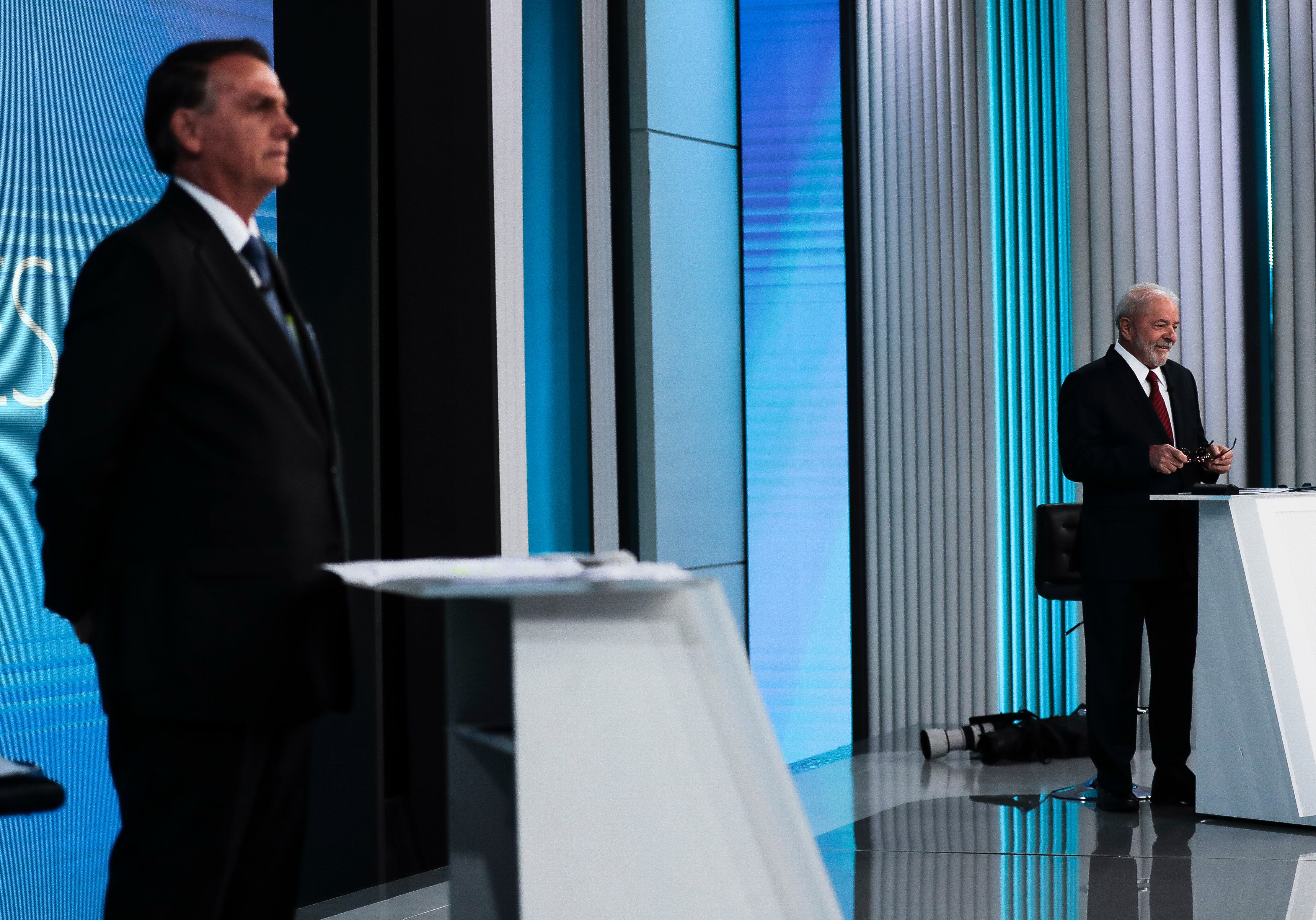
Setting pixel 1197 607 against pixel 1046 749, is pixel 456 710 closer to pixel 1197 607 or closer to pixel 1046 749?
pixel 1197 607

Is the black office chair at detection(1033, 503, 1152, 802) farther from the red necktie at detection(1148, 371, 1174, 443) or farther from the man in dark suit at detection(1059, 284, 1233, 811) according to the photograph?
the red necktie at detection(1148, 371, 1174, 443)

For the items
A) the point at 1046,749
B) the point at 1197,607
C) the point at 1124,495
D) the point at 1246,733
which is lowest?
the point at 1046,749

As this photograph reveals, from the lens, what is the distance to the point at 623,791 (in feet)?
5.05

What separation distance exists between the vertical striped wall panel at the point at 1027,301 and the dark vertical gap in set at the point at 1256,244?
75 centimetres

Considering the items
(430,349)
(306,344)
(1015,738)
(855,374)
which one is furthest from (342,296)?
(855,374)

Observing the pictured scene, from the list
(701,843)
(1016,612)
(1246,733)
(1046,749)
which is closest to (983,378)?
(1016,612)

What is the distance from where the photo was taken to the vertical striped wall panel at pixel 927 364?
20.1ft

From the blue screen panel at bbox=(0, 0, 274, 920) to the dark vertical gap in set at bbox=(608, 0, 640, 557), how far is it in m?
2.67

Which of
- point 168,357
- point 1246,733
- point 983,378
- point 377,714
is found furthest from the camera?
point 983,378

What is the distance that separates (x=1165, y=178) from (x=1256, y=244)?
481 mm

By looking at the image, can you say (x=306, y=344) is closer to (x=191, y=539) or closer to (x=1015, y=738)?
(x=191, y=539)

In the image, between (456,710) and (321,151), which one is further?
(321,151)

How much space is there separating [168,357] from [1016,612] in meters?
5.09

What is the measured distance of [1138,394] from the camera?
415 centimetres
